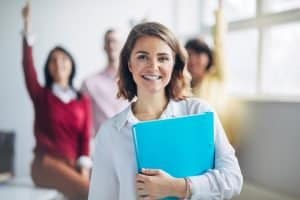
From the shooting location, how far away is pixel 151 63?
0.81m

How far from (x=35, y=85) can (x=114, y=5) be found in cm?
36

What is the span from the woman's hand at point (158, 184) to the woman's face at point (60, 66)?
571 millimetres

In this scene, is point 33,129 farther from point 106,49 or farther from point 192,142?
point 192,142

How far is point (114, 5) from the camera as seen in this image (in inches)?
49.9

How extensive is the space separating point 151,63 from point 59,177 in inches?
24.1

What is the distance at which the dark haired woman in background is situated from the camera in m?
1.23

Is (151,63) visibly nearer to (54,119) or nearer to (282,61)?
(54,119)

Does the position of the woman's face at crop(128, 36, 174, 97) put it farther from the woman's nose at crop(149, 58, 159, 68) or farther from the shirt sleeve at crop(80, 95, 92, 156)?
the shirt sleeve at crop(80, 95, 92, 156)

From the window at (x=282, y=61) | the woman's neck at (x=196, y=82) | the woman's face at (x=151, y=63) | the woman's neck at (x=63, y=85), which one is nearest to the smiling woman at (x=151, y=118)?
the woman's face at (x=151, y=63)

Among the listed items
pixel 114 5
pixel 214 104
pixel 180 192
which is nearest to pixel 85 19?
pixel 114 5

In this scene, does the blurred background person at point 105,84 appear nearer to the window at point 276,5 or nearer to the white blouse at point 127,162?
the white blouse at point 127,162

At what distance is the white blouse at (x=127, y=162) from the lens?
80cm

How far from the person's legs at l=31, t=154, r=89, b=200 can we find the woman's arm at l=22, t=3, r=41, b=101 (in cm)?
21

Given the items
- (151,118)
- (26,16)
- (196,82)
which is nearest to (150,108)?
(151,118)
